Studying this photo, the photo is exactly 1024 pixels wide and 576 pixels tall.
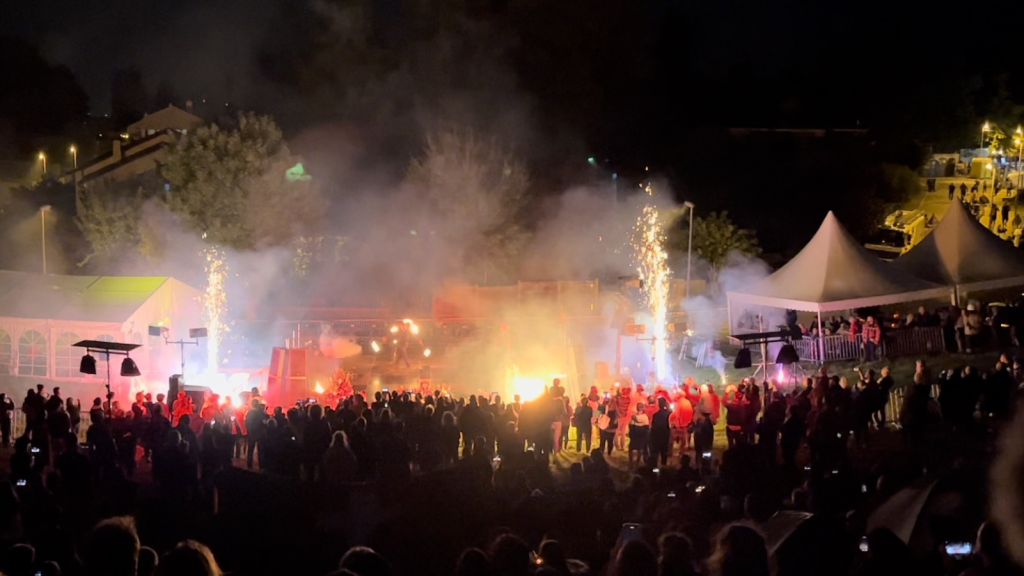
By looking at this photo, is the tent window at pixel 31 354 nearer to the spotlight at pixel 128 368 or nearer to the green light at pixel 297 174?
the spotlight at pixel 128 368

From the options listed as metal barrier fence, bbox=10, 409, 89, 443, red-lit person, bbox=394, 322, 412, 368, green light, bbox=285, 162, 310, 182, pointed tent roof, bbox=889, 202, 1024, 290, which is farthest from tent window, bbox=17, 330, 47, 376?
pointed tent roof, bbox=889, 202, 1024, 290

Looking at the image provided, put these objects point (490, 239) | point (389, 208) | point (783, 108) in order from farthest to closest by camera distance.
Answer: point (783, 108)
point (389, 208)
point (490, 239)

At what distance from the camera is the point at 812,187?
1864 inches

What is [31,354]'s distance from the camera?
68.8 ft

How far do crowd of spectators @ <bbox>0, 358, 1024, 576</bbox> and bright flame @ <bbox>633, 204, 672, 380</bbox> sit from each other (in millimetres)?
5330

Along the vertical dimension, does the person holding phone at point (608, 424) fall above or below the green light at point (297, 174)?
below

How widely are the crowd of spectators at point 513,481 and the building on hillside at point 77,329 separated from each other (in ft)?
18.3

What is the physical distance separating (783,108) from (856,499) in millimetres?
50160

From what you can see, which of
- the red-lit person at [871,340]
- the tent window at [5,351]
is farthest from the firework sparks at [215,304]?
the red-lit person at [871,340]

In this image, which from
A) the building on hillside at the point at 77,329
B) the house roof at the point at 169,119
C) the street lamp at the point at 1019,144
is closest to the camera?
the building on hillside at the point at 77,329

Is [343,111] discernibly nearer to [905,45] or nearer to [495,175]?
[495,175]

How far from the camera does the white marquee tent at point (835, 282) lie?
18.4 metres

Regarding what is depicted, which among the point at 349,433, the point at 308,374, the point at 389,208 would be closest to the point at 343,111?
the point at 389,208

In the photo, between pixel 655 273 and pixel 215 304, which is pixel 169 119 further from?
pixel 655 273
